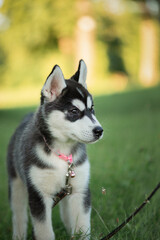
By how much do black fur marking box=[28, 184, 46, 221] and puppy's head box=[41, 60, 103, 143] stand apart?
0.56 metres

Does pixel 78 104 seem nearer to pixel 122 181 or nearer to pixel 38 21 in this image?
pixel 122 181

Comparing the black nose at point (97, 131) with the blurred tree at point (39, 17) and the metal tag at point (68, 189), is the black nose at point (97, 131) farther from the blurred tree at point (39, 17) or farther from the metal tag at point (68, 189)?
the blurred tree at point (39, 17)

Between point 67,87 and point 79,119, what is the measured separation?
0.38 meters

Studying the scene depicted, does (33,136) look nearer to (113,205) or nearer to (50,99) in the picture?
(50,99)

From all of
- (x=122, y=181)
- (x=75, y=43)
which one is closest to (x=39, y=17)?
(x=75, y=43)

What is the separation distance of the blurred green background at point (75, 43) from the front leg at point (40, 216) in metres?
14.6

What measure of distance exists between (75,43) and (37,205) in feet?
71.3

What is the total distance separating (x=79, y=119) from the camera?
3.04m

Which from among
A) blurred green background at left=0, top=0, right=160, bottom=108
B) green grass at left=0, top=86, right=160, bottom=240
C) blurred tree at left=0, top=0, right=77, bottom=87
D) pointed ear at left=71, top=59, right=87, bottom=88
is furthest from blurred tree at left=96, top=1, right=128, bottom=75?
pointed ear at left=71, top=59, right=87, bottom=88

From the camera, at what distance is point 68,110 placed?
310 centimetres

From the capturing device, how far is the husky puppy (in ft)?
10.0

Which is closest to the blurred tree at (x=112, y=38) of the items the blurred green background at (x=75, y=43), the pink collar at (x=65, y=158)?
the blurred green background at (x=75, y=43)

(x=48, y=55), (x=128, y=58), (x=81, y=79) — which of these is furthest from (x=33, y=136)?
(x=128, y=58)

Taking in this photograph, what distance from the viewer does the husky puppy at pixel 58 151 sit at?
3053mm
